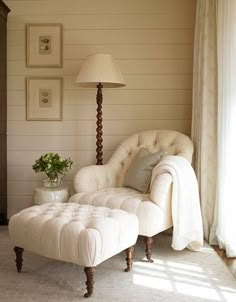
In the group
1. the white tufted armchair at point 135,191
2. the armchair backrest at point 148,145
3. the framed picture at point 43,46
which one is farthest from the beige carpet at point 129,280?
the framed picture at point 43,46

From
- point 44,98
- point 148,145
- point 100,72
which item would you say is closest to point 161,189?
point 148,145

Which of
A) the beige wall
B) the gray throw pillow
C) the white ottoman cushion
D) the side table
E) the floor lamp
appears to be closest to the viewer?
the white ottoman cushion

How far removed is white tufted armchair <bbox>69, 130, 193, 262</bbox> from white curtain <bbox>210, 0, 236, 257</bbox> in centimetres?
34

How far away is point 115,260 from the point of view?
8.23 feet

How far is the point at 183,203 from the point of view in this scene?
99.9 inches

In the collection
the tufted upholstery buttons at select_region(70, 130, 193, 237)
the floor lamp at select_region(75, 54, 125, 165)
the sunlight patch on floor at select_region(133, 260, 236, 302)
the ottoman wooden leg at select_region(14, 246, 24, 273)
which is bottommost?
the sunlight patch on floor at select_region(133, 260, 236, 302)

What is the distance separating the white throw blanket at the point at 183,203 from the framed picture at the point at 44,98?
1501 mm

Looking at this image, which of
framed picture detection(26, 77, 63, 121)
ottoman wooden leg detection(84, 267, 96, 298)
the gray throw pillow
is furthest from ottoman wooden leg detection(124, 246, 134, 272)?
framed picture detection(26, 77, 63, 121)

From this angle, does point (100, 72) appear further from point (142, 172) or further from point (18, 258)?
point (18, 258)

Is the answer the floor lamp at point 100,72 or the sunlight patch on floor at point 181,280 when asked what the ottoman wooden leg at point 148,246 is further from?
the floor lamp at point 100,72

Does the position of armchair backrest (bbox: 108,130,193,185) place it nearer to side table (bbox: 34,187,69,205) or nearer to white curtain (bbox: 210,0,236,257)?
white curtain (bbox: 210,0,236,257)

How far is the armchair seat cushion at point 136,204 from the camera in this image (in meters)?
2.40

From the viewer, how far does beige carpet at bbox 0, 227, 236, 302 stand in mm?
1958

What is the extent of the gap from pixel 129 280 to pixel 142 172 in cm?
94
